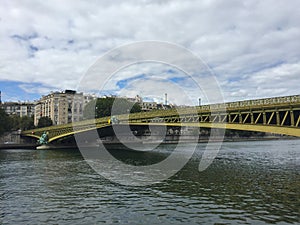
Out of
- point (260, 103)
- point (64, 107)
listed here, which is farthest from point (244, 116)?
point (64, 107)

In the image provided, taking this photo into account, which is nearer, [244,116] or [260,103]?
[260,103]

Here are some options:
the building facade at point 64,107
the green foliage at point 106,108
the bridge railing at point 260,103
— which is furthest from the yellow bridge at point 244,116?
the building facade at point 64,107

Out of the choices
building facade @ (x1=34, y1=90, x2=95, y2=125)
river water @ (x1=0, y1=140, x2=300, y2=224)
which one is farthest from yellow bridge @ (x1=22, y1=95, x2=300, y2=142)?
building facade @ (x1=34, y1=90, x2=95, y2=125)

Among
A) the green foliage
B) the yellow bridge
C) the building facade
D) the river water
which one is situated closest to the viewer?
the river water

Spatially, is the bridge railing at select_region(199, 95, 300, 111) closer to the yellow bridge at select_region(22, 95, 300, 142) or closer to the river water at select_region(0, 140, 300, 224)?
the yellow bridge at select_region(22, 95, 300, 142)

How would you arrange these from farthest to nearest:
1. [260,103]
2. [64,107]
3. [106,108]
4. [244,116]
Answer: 1. [64,107]
2. [106,108]
3. [244,116]
4. [260,103]

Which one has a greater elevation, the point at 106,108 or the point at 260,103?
the point at 106,108

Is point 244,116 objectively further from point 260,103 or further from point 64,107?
point 64,107

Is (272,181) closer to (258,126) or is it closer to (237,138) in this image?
(258,126)

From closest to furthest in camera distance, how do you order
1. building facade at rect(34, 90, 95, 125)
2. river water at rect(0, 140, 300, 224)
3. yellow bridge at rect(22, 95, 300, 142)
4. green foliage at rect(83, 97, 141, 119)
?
river water at rect(0, 140, 300, 224) < yellow bridge at rect(22, 95, 300, 142) < green foliage at rect(83, 97, 141, 119) < building facade at rect(34, 90, 95, 125)

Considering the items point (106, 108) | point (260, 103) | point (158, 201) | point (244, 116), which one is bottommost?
point (158, 201)

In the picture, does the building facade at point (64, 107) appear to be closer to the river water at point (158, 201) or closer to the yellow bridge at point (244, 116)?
the yellow bridge at point (244, 116)

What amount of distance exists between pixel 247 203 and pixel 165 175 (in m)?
13.8

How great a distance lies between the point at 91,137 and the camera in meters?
102
